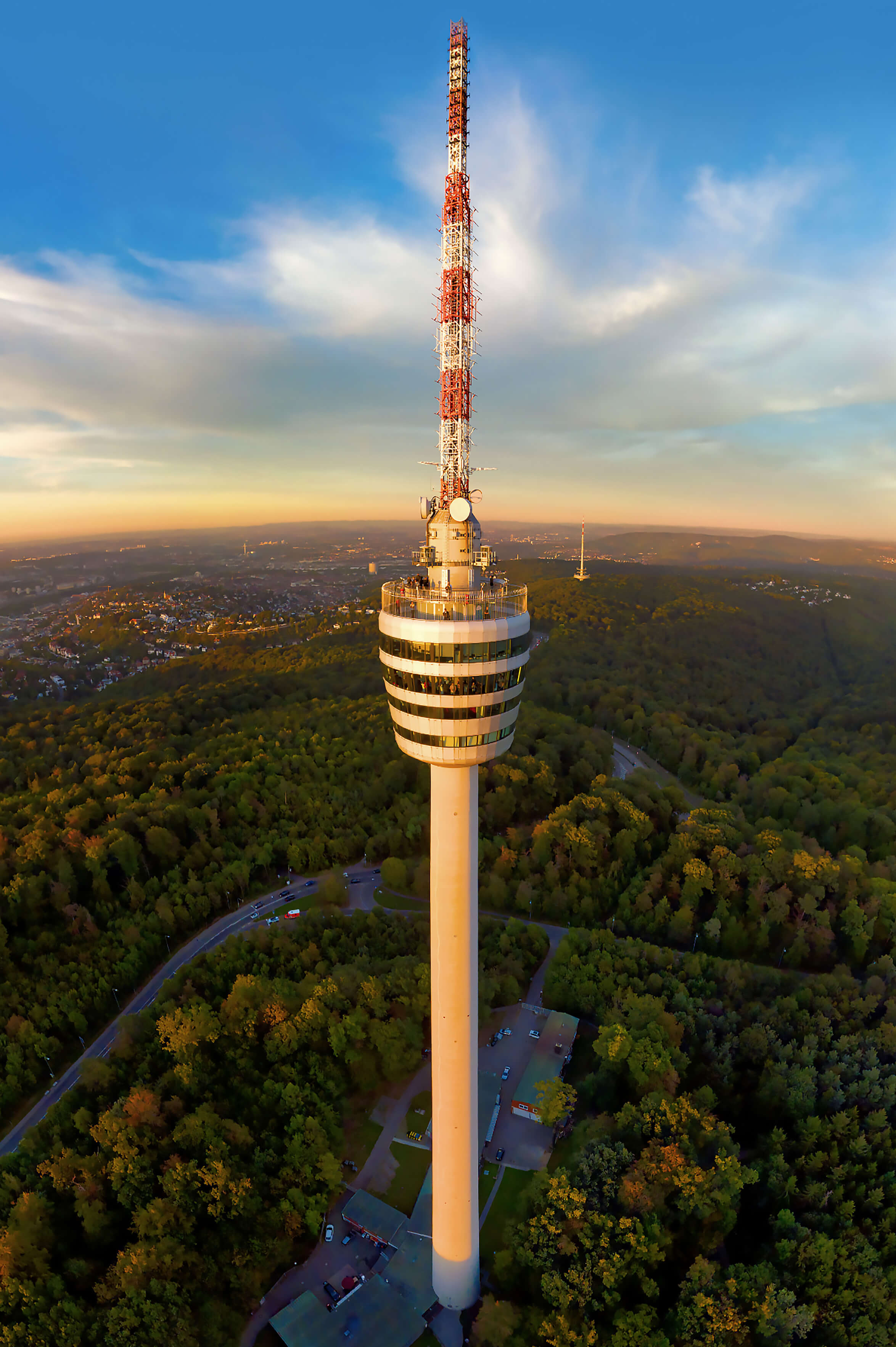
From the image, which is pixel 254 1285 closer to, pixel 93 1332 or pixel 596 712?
pixel 93 1332

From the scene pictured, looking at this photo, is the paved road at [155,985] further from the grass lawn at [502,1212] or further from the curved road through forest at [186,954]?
the grass lawn at [502,1212]

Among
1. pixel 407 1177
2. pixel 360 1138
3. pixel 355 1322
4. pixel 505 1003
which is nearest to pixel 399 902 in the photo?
pixel 505 1003

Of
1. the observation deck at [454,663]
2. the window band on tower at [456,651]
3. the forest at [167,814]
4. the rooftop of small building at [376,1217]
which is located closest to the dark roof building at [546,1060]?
the rooftop of small building at [376,1217]

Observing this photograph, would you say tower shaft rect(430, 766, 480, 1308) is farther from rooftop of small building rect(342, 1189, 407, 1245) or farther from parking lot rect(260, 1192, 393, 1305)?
parking lot rect(260, 1192, 393, 1305)

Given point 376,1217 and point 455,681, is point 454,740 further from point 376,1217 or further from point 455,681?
point 376,1217

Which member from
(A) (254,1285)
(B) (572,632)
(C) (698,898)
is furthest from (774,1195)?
(B) (572,632)

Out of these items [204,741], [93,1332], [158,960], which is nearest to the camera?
[93,1332]
